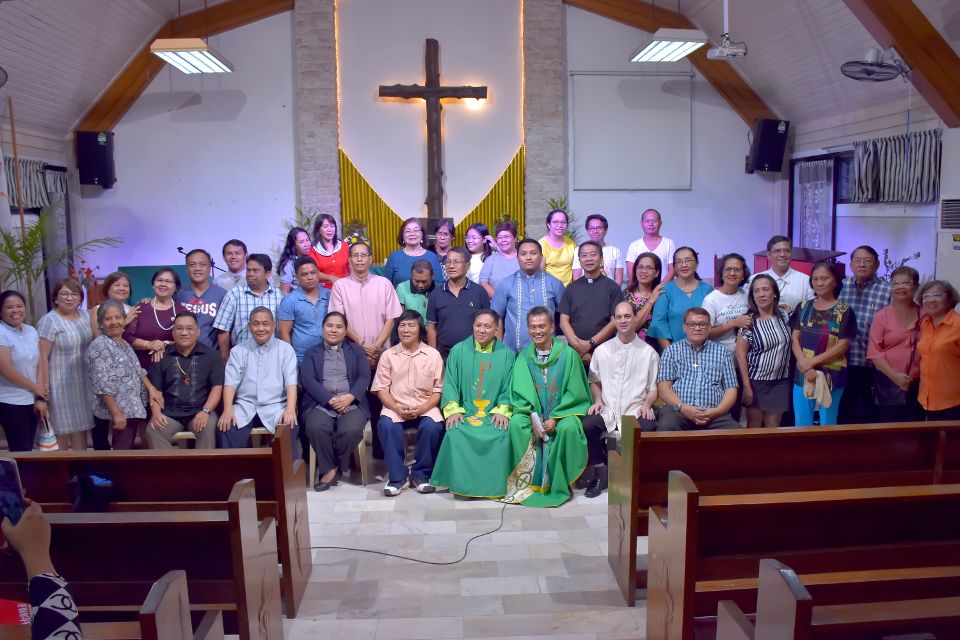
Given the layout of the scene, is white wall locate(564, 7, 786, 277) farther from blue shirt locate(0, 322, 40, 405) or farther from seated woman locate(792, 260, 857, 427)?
blue shirt locate(0, 322, 40, 405)

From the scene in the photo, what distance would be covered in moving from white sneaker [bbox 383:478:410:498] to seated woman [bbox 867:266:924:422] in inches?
112

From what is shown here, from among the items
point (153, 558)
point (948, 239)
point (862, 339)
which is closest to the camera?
point (153, 558)

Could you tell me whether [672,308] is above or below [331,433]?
above

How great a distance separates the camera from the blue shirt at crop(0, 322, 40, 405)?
14.4ft

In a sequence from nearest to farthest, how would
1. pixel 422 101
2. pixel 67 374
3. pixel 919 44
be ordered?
pixel 67 374 < pixel 919 44 < pixel 422 101

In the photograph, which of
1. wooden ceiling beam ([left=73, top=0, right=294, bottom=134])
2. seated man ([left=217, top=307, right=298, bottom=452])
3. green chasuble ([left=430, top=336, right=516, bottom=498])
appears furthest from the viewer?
wooden ceiling beam ([left=73, top=0, right=294, bottom=134])

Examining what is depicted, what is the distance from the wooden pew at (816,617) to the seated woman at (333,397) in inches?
129

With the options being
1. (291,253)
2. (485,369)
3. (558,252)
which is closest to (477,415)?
(485,369)

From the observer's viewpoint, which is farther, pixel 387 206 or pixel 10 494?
pixel 387 206

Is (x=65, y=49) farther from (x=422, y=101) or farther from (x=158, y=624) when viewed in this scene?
(x=158, y=624)

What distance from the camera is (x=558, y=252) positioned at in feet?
20.7

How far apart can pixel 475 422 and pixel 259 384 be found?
1325mm

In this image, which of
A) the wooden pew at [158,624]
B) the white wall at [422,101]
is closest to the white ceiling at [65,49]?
the white wall at [422,101]

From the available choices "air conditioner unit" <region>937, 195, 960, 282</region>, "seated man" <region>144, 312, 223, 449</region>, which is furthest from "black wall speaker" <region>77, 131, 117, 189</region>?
"air conditioner unit" <region>937, 195, 960, 282</region>
